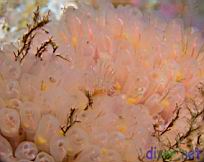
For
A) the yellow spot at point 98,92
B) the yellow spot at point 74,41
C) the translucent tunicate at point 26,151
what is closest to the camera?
the translucent tunicate at point 26,151

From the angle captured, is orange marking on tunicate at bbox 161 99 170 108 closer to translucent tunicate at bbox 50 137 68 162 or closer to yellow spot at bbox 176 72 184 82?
yellow spot at bbox 176 72 184 82

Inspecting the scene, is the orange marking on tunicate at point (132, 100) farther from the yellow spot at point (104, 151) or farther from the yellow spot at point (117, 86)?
the yellow spot at point (104, 151)

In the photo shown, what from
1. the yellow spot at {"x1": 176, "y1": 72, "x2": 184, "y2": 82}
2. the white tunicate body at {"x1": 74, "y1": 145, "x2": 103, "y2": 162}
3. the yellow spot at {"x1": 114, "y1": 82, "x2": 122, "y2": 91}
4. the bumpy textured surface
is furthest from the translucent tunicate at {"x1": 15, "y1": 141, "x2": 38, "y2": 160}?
the yellow spot at {"x1": 176, "y1": 72, "x2": 184, "y2": 82}

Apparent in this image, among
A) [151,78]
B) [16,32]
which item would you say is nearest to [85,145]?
[151,78]

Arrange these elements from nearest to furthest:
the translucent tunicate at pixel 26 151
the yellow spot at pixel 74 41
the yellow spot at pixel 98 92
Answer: the translucent tunicate at pixel 26 151
the yellow spot at pixel 98 92
the yellow spot at pixel 74 41

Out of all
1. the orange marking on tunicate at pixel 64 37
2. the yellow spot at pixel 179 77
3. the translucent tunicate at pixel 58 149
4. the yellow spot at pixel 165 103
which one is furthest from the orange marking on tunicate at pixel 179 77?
the translucent tunicate at pixel 58 149

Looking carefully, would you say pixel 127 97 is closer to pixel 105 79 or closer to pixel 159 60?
pixel 105 79

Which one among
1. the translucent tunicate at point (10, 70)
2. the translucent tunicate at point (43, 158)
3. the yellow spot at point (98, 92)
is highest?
the translucent tunicate at point (10, 70)

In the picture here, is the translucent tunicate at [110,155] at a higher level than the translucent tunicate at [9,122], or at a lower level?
lower
